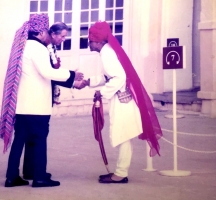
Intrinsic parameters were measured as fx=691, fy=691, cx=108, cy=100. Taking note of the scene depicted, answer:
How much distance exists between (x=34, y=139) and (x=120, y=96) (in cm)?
97

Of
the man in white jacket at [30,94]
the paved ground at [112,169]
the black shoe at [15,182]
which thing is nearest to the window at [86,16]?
the paved ground at [112,169]

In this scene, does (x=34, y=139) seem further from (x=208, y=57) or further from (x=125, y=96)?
(x=208, y=57)

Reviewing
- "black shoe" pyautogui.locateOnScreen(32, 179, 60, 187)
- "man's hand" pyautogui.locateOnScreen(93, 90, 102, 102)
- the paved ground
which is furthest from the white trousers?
"black shoe" pyautogui.locateOnScreen(32, 179, 60, 187)

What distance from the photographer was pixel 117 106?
7004mm

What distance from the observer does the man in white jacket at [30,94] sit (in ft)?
22.4

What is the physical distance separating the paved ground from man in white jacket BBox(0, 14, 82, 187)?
279mm

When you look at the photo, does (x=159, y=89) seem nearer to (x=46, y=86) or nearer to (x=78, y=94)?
(x=78, y=94)

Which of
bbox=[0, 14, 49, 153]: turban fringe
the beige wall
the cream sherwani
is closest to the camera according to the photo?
bbox=[0, 14, 49, 153]: turban fringe

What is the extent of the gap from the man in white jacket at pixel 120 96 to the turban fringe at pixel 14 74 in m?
0.56

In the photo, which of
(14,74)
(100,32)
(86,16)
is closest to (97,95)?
(100,32)

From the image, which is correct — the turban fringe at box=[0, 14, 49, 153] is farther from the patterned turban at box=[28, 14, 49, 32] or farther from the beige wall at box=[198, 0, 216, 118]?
the beige wall at box=[198, 0, 216, 118]

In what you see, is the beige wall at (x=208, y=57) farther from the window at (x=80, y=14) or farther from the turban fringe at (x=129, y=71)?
the turban fringe at (x=129, y=71)

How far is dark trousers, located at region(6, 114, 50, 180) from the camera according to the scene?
6.87 metres

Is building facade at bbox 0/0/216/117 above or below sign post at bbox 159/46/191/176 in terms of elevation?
above
